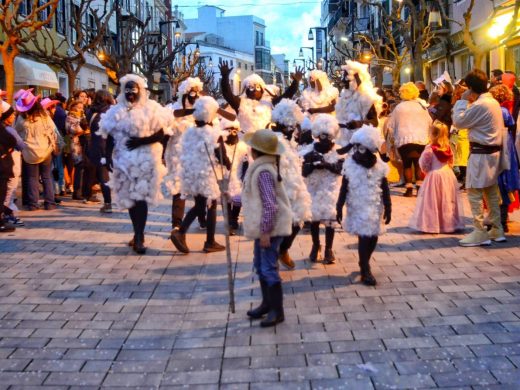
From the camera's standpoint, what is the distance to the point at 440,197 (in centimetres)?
888

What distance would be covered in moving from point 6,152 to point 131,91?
8.35 feet

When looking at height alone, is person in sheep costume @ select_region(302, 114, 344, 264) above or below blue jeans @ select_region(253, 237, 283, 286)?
above

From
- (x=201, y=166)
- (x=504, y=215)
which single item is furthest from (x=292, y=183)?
(x=504, y=215)

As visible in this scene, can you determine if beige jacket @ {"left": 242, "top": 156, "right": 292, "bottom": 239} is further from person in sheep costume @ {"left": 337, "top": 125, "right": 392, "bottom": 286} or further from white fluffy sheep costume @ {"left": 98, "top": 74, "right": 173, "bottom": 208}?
white fluffy sheep costume @ {"left": 98, "top": 74, "right": 173, "bottom": 208}

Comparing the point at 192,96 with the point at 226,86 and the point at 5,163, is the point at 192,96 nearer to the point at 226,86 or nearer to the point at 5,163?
the point at 226,86

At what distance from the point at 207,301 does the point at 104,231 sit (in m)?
3.93

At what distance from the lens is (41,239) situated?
895cm

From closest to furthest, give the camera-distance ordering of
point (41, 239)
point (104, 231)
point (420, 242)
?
point (420, 242)
point (41, 239)
point (104, 231)

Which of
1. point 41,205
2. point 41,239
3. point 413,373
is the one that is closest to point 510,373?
point 413,373

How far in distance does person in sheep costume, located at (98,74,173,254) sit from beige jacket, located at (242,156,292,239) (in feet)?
9.35

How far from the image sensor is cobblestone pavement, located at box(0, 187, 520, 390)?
171 inches

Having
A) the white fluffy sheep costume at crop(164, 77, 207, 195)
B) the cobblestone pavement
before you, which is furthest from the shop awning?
the cobblestone pavement

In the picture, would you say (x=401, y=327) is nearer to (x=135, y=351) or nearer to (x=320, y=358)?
(x=320, y=358)

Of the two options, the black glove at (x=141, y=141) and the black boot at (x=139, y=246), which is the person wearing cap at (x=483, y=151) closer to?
the black glove at (x=141, y=141)
